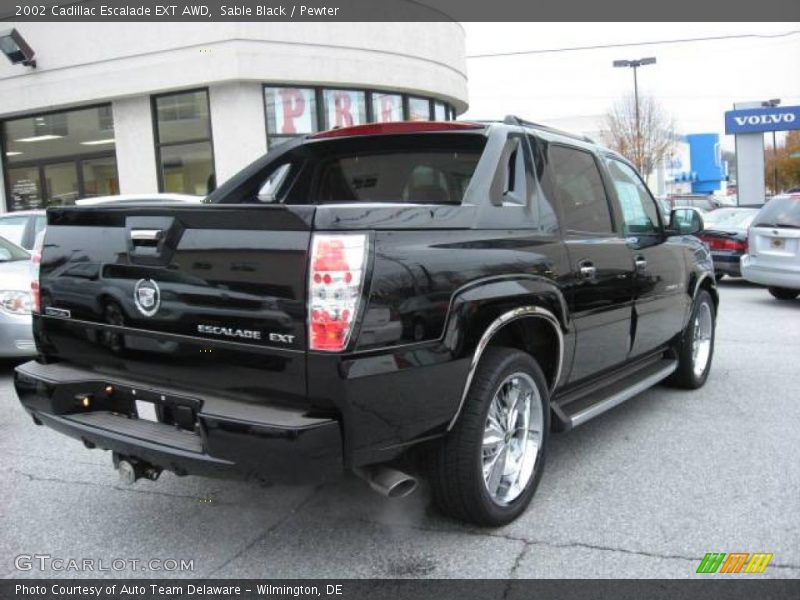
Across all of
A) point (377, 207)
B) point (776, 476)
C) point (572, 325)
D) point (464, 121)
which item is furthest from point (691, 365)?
point (377, 207)

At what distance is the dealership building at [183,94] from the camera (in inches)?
579

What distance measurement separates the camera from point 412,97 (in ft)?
56.8

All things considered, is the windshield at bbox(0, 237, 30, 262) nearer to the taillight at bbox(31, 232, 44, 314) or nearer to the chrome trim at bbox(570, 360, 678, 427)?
the taillight at bbox(31, 232, 44, 314)

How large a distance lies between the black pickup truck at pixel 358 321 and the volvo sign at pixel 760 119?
26.9 metres

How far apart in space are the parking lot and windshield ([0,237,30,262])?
2926mm

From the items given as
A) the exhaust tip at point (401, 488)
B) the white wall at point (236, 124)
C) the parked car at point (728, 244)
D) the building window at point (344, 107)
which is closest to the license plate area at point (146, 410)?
the exhaust tip at point (401, 488)

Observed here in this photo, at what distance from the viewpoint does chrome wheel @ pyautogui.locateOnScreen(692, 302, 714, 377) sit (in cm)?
590

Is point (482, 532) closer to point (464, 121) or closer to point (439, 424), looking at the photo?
point (439, 424)

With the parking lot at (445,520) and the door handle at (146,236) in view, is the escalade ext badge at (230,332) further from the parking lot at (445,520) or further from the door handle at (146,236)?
the parking lot at (445,520)

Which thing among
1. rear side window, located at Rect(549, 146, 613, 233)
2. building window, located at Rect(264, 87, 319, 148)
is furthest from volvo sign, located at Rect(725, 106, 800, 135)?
rear side window, located at Rect(549, 146, 613, 233)

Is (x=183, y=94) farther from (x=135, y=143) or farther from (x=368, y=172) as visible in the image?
(x=368, y=172)

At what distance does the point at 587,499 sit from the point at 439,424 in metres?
1.22

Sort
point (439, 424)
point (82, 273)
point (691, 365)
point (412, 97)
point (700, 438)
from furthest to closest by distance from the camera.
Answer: point (412, 97) < point (691, 365) < point (700, 438) < point (82, 273) < point (439, 424)

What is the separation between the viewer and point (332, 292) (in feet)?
8.89
